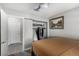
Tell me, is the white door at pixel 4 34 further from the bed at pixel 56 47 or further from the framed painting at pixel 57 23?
the framed painting at pixel 57 23

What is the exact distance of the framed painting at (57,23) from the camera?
0.98 m

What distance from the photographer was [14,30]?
3.10ft

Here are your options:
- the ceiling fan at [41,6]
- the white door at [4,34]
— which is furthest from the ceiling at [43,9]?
the white door at [4,34]

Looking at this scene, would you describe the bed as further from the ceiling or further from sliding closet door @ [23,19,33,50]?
the ceiling

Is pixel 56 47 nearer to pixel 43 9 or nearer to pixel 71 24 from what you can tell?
pixel 71 24

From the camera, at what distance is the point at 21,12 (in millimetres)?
954

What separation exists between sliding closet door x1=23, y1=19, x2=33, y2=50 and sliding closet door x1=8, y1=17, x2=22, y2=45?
0.07 meters

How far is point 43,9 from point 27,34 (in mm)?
401

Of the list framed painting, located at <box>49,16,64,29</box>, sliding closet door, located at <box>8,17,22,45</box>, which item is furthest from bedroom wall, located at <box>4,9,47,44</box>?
framed painting, located at <box>49,16,64,29</box>

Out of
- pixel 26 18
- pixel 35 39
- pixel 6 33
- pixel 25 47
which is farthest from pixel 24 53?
pixel 26 18

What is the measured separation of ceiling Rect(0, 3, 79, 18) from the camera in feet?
3.06

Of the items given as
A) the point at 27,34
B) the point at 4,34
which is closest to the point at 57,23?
the point at 27,34

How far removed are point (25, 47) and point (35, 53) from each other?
16 centimetres

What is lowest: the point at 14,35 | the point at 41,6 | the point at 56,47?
the point at 56,47
